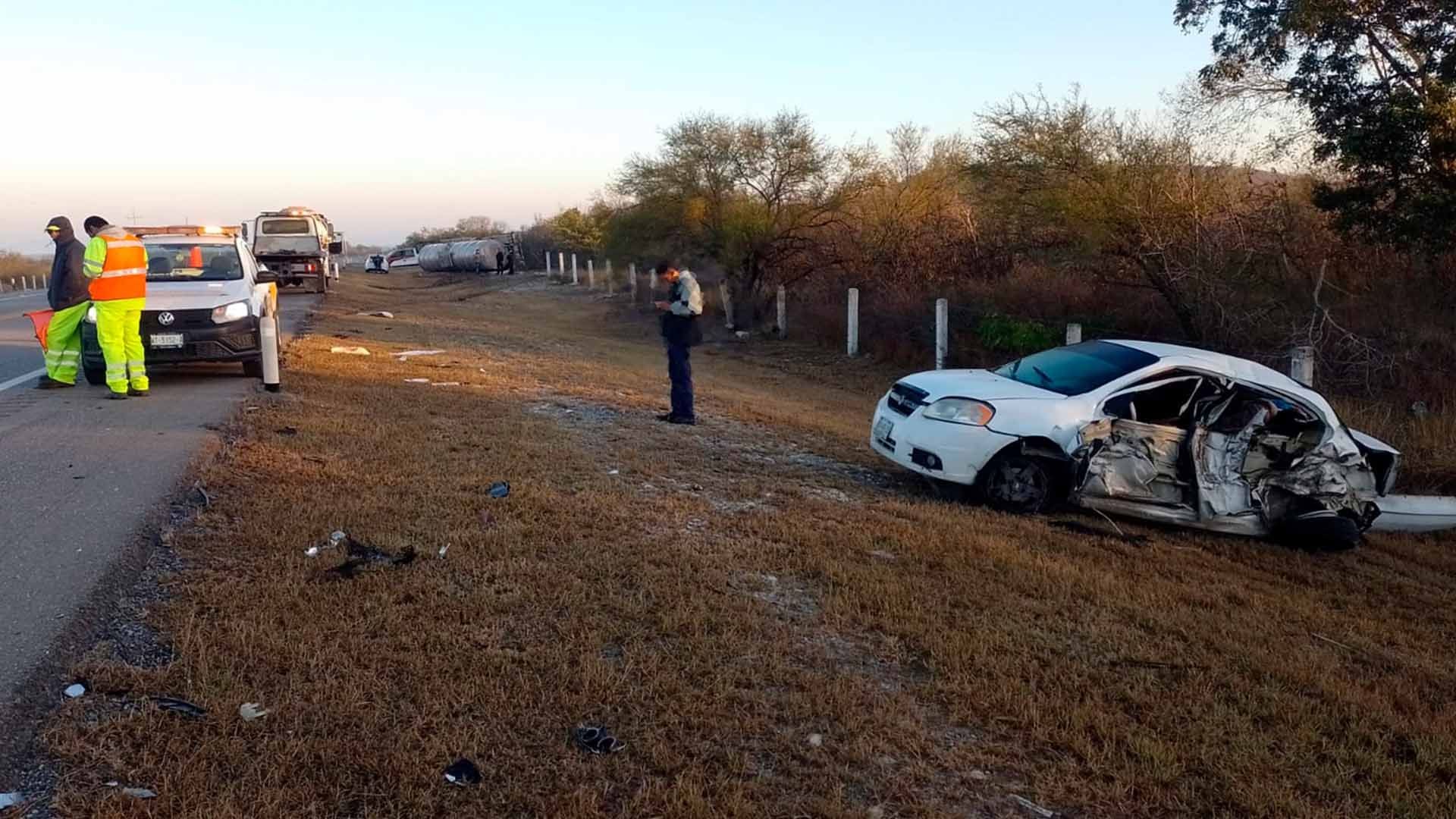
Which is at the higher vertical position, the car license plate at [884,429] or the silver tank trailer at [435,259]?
the silver tank trailer at [435,259]

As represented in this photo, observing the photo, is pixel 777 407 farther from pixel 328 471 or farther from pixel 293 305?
pixel 293 305

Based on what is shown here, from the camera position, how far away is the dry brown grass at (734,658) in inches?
127

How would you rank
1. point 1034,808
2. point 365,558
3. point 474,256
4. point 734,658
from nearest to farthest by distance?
point 1034,808 → point 734,658 → point 365,558 → point 474,256

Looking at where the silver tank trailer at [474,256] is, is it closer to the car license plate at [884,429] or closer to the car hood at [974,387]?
the car hood at [974,387]

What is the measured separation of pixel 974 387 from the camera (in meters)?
8.02

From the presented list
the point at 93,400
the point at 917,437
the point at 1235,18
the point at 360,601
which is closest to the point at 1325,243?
the point at 1235,18

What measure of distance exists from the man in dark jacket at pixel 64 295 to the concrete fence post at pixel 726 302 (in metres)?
17.7

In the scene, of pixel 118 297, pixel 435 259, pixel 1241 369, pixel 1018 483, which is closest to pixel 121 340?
pixel 118 297

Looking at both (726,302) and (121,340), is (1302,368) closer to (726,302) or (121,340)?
(121,340)

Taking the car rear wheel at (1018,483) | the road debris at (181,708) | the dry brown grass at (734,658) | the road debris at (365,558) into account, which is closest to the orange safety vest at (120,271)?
the dry brown grass at (734,658)

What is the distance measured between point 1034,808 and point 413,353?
12741mm

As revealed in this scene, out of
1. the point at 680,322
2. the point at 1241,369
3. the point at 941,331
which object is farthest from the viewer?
the point at 941,331

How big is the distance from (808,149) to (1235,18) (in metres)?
13.1

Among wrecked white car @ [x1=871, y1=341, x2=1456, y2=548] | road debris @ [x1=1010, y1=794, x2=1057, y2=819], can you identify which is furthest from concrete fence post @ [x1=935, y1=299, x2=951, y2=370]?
road debris @ [x1=1010, y1=794, x2=1057, y2=819]
